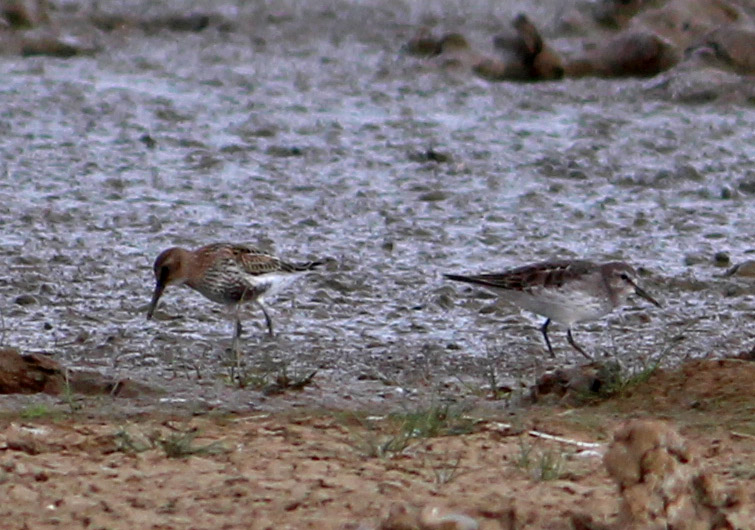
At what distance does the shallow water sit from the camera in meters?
8.93

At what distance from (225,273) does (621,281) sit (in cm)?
213

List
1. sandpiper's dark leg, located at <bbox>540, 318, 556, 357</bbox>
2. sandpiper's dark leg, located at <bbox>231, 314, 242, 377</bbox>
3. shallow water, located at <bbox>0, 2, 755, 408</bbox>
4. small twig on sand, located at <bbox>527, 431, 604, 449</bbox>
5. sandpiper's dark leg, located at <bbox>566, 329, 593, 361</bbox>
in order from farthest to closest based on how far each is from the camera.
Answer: shallow water, located at <bbox>0, 2, 755, 408</bbox> → sandpiper's dark leg, located at <bbox>540, 318, 556, 357</bbox> → sandpiper's dark leg, located at <bbox>566, 329, 593, 361</bbox> → sandpiper's dark leg, located at <bbox>231, 314, 242, 377</bbox> → small twig on sand, located at <bbox>527, 431, 604, 449</bbox>

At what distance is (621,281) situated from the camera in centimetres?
898

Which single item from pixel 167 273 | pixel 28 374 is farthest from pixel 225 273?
pixel 28 374

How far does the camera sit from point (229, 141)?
13.9m

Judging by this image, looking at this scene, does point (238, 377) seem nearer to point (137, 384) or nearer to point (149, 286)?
point (137, 384)

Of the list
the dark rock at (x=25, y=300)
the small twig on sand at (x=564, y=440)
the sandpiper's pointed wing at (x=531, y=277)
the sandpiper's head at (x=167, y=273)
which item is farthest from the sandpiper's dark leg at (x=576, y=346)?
the dark rock at (x=25, y=300)

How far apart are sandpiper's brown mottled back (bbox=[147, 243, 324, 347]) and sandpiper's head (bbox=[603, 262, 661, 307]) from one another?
1735mm

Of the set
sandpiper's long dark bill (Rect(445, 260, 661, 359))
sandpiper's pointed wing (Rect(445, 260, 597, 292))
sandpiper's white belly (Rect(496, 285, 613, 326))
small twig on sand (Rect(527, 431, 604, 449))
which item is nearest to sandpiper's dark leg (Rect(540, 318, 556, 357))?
sandpiper's long dark bill (Rect(445, 260, 661, 359))

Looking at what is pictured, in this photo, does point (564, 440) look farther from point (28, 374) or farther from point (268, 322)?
point (268, 322)

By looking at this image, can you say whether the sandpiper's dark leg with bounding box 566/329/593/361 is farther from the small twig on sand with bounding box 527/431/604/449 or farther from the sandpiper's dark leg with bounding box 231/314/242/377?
the small twig on sand with bounding box 527/431/604/449

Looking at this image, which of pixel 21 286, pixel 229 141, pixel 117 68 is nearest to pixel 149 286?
pixel 21 286

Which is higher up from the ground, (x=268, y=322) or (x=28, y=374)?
(x=28, y=374)

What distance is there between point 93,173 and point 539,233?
11.3 ft
